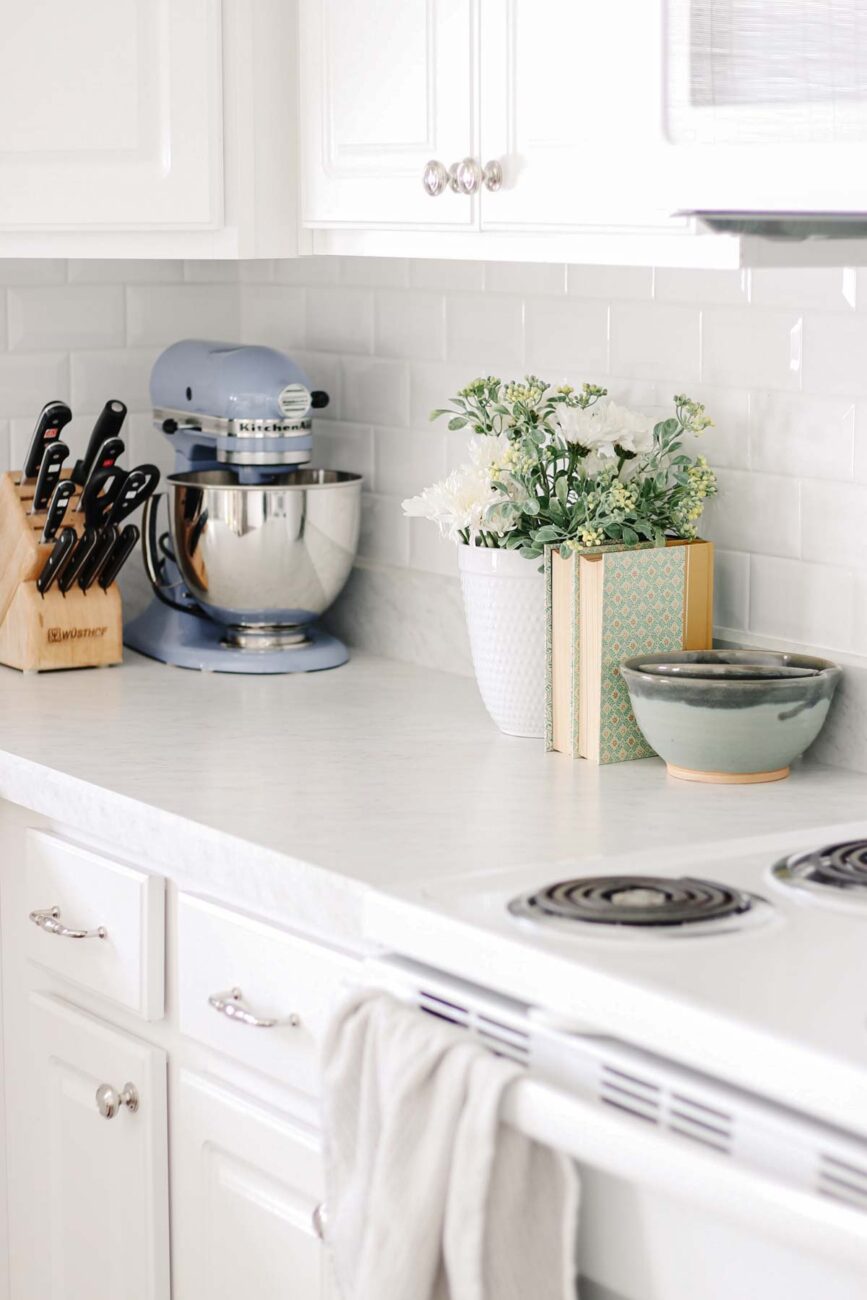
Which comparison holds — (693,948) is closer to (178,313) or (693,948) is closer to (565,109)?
(565,109)

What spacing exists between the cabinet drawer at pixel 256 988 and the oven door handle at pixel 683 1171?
0.38 m

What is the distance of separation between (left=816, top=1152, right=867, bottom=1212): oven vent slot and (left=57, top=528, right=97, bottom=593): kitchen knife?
161 centimetres

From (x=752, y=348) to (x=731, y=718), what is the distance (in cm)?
46

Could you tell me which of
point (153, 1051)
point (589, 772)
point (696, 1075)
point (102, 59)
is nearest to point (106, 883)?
point (153, 1051)

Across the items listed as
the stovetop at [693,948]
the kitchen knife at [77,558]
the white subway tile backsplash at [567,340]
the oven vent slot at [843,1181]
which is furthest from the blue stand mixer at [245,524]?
the oven vent slot at [843,1181]

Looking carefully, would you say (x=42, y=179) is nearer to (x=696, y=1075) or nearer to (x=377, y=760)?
(x=377, y=760)

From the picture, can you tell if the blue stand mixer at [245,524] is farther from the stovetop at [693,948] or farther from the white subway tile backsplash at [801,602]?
the stovetop at [693,948]

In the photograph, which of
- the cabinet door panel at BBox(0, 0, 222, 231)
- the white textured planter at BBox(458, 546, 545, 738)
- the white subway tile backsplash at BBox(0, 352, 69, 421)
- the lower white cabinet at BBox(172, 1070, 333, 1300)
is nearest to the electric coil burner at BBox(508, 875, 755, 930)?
the lower white cabinet at BBox(172, 1070, 333, 1300)

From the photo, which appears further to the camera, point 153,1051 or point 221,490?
point 221,490

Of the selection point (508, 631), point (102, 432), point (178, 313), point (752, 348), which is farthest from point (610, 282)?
point (178, 313)

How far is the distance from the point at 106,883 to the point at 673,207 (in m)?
0.91

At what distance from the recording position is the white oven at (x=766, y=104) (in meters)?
1.42

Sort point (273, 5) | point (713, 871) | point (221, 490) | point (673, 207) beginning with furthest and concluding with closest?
point (221, 490) → point (273, 5) → point (713, 871) → point (673, 207)

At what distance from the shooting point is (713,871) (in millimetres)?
1656
